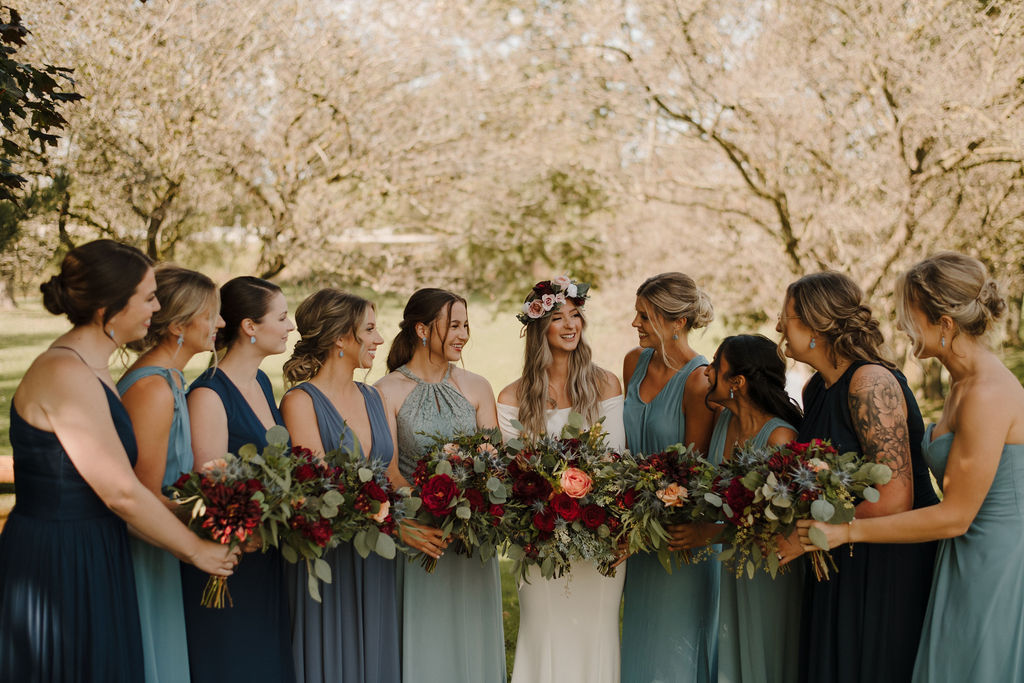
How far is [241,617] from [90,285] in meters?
1.68

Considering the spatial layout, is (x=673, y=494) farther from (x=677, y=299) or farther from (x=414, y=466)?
(x=677, y=299)

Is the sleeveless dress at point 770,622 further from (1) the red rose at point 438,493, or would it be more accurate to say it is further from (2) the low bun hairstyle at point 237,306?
(2) the low bun hairstyle at point 237,306

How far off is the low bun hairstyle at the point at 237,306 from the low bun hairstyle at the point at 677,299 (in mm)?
2351

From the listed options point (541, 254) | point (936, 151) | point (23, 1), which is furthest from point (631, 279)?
point (23, 1)

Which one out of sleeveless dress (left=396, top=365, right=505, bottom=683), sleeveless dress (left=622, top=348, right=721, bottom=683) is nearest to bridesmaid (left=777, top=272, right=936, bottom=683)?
sleeveless dress (left=622, top=348, right=721, bottom=683)

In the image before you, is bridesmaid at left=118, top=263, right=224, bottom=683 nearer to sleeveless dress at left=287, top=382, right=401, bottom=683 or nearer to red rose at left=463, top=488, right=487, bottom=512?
sleeveless dress at left=287, top=382, right=401, bottom=683

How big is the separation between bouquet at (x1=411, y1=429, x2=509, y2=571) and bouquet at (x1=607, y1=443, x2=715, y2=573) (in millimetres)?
581

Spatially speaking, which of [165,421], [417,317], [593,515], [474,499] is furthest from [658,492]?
[165,421]

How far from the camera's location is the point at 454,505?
14.3 ft

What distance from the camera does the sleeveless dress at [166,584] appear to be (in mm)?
3967

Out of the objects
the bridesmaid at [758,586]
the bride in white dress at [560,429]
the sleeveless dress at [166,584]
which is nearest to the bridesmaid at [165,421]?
the sleeveless dress at [166,584]

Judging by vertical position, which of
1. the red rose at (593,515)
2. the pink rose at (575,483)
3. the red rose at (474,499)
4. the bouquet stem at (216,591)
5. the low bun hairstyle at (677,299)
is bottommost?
the bouquet stem at (216,591)

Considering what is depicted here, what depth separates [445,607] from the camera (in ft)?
16.4

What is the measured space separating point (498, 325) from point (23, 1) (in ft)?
46.6
